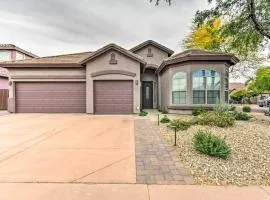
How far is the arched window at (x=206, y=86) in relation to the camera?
47.1 feet

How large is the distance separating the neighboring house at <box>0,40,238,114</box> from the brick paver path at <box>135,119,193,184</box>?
8.20 metres

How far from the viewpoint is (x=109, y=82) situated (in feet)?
53.5

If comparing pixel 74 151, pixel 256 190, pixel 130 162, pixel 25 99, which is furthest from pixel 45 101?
pixel 256 190

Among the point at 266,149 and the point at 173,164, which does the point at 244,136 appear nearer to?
the point at 266,149

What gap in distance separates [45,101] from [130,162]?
44.8 feet

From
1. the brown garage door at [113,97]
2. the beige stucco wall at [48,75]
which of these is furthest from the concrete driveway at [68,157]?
the beige stucco wall at [48,75]

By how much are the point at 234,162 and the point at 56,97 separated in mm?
14478

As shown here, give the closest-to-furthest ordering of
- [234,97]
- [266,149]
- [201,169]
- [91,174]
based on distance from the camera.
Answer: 1. [91,174]
2. [201,169]
3. [266,149]
4. [234,97]

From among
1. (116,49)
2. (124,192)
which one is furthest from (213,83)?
(124,192)

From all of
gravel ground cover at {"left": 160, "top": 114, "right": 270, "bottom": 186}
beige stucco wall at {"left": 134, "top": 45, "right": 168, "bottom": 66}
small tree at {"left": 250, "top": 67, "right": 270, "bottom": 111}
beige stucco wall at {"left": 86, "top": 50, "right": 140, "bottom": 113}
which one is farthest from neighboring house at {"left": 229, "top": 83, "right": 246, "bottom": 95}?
gravel ground cover at {"left": 160, "top": 114, "right": 270, "bottom": 186}

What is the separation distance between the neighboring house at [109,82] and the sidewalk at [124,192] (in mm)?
10906

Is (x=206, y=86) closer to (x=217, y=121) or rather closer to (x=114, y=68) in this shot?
(x=217, y=121)

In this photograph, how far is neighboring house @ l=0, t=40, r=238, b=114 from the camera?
14.4 meters

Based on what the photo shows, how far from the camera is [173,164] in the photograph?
5.05 meters
